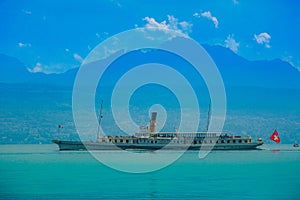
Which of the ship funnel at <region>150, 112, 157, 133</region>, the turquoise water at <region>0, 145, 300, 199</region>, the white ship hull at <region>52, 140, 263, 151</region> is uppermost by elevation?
the ship funnel at <region>150, 112, 157, 133</region>

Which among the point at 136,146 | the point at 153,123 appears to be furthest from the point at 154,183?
the point at 153,123

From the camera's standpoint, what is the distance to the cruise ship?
87625 mm

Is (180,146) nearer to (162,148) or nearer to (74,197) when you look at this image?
(162,148)

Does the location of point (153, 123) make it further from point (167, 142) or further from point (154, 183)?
point (154, 183)

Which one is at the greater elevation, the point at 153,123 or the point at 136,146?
the point at 153,123

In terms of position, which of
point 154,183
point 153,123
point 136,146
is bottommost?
point 154,183

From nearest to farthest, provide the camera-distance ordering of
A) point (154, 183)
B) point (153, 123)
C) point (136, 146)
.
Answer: point (154, 183)
point (136, 146)
point (153, 123)

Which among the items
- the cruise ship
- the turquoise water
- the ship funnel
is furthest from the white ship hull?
the turquoise water

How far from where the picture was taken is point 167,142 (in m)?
88.6

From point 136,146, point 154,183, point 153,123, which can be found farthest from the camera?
point 153,123

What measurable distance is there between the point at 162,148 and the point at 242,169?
37037 mm

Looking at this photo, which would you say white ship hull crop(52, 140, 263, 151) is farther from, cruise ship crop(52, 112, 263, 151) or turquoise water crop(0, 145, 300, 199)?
turquoise water crop(0, 145, 300, 199)

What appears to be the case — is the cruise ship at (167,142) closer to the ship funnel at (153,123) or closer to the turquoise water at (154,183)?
the ship funnel at (153,123)

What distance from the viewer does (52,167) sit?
178 ft
